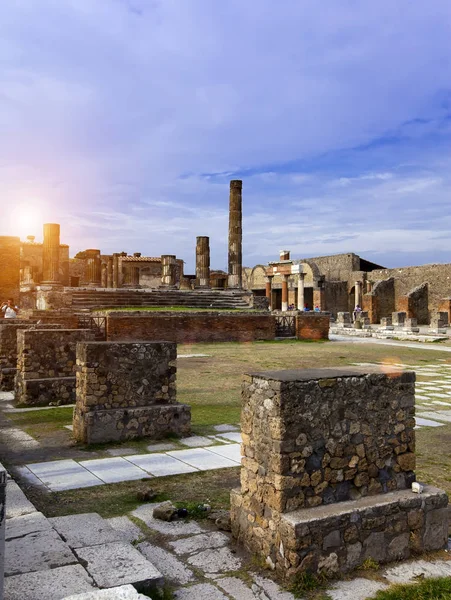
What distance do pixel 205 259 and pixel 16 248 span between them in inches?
479

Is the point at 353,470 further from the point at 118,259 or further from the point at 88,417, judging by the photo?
the point at 118,259

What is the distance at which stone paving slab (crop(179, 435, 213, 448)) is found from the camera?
5905mm

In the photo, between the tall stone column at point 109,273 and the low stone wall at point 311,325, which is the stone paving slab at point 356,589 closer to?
the low stone wall at point 311,325

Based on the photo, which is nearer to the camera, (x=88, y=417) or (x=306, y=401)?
(x=306, y=401)

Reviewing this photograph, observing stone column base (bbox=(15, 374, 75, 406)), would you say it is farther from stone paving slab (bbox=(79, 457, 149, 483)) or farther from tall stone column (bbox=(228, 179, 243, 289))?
tall stone column (bbox=(228, 179, 243, 289))

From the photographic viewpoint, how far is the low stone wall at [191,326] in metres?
17.3

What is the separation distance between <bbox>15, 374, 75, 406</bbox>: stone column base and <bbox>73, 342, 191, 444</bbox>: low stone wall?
2200 millimetres

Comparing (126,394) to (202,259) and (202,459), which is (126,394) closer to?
(202,459)

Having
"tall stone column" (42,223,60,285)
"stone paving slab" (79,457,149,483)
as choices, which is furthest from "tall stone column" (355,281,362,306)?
"stone paving slab" (79,457,149,483)

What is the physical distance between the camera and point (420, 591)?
9.26ft

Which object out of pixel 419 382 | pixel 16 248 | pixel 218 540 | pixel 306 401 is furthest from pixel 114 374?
pixel 16 248

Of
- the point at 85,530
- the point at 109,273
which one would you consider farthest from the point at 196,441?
the point at 109,273

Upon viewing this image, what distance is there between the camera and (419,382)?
1039 cm

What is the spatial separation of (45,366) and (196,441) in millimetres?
3392
